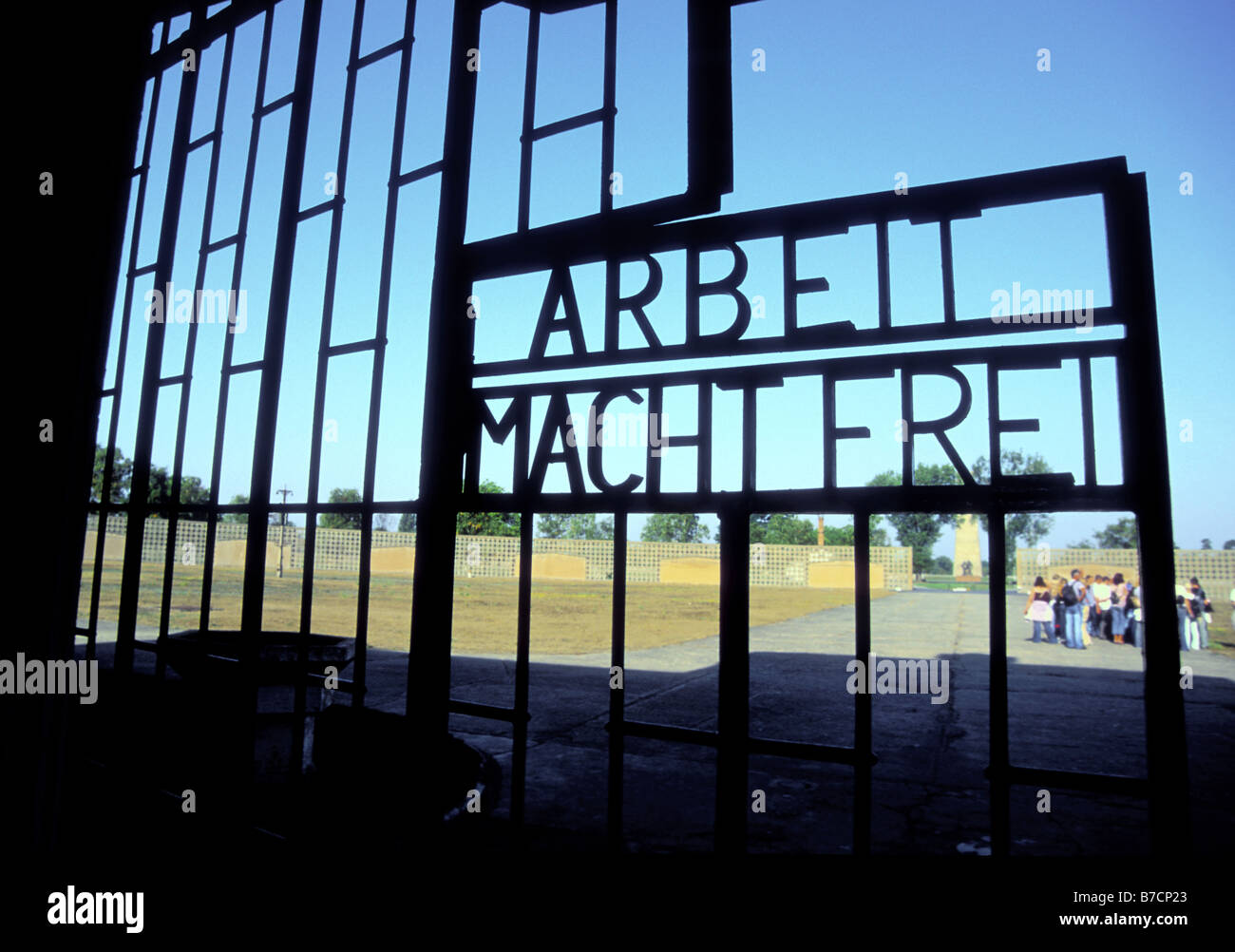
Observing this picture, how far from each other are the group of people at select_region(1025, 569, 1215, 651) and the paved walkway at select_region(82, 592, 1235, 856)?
2.04 metres

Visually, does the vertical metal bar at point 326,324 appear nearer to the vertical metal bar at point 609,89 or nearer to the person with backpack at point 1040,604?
the vertical metal bar at point 609,89

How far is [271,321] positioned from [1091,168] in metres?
2.83

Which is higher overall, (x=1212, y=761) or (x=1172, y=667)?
(x=1172, y=667)

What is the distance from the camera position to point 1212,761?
4.57m

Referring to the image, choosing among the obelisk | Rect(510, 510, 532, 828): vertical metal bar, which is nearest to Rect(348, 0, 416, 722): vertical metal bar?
Rect(510, 510, 532, 828): vertical metal bar

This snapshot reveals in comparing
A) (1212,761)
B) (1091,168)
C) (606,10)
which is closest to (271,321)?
(606,10)

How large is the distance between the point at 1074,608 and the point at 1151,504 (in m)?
13.0

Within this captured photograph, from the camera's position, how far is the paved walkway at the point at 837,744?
129 inches

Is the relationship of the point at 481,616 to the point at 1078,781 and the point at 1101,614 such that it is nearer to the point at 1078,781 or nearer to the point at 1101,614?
the point at 1101,614

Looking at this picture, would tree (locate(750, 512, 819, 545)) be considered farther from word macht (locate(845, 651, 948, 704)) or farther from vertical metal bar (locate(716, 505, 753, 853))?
vertical metal bar (locate(716, 505, 753, 853))

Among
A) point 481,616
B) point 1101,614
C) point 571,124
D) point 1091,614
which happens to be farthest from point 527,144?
point 1091,614

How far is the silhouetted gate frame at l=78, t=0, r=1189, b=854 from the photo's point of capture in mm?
1629
